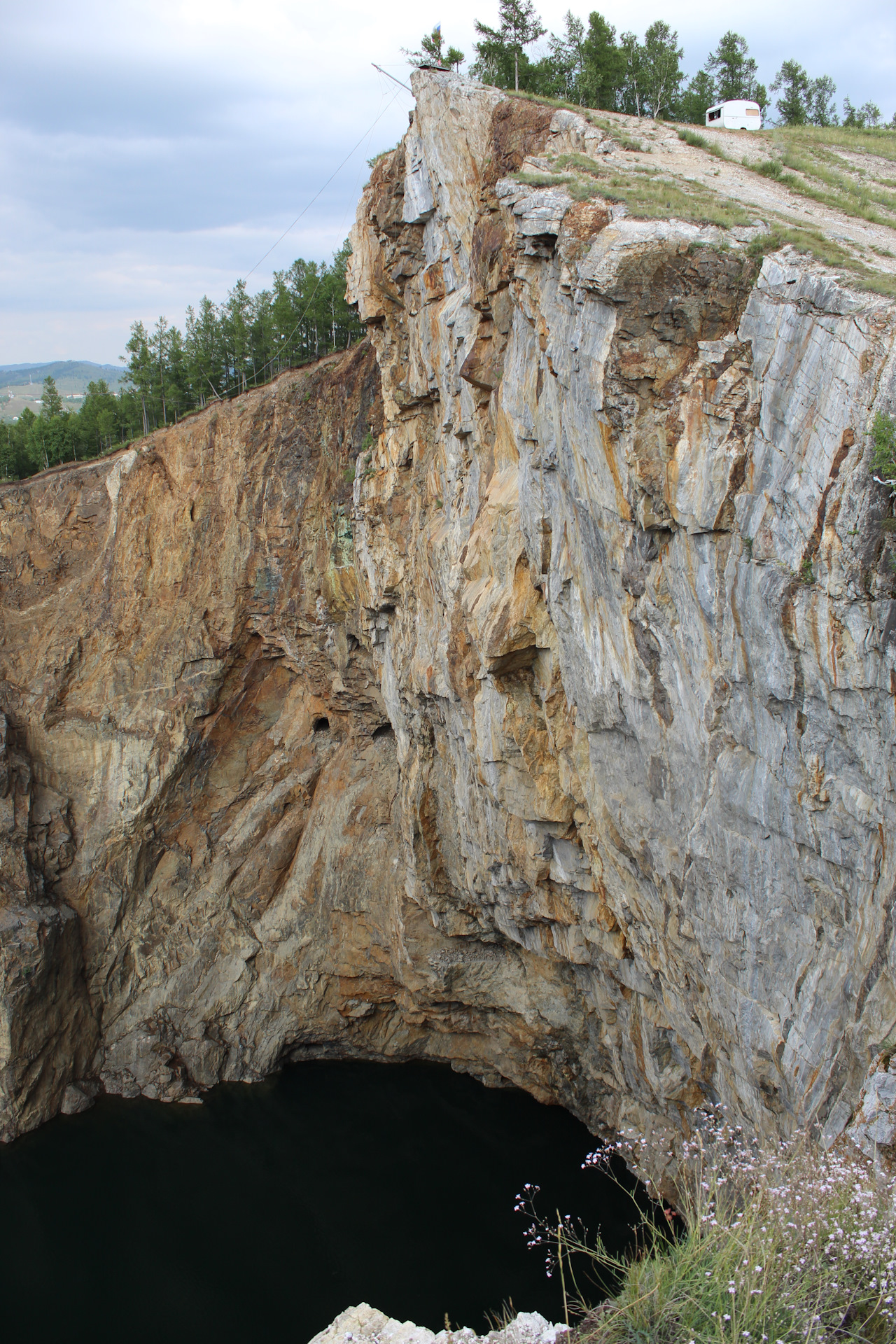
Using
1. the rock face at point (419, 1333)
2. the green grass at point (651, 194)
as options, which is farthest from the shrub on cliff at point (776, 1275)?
the green grass at point (651, 194)

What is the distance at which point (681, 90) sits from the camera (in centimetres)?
3119

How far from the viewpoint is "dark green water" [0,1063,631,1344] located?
17453 millimetres

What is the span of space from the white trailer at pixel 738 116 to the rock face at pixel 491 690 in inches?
340

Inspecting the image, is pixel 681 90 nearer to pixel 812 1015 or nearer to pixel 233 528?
pixel 233 528

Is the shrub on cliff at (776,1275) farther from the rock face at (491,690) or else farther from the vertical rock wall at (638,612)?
the rock face at (491,690)

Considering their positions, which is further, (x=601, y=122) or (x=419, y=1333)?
(x=601, y=122)

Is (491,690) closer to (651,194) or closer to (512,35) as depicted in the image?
(651,194)

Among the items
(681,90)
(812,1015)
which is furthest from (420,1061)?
(681,90)

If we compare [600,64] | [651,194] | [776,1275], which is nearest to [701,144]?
[651,194]

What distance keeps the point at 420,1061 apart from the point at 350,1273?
7.26 meters

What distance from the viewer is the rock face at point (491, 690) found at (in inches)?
364

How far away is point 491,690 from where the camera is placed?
53.3 ft

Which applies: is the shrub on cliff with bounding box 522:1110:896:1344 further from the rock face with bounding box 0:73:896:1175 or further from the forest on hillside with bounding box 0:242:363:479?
the forest on hillside with bounding box 0:242:363:479

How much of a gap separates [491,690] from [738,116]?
56.2 ft
